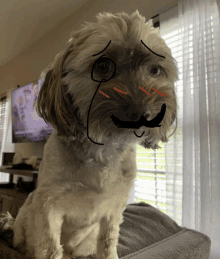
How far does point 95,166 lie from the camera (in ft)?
2.29

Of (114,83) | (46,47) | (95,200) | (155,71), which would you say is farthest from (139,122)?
(46,47)

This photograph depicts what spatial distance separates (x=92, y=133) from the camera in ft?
1.73

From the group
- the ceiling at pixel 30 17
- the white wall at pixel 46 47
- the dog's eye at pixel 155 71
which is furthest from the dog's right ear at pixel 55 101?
the ceiling at pixel 30 17

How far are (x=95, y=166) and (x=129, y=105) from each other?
0.30 m

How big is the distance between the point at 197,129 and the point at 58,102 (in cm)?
142

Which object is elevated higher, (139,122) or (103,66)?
(103,66)

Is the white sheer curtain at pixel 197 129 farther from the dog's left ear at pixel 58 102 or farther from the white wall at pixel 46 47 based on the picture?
the dog's left ear at pixel 58 102

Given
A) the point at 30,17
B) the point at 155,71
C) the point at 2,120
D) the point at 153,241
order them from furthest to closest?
1. the point at 2,120
2. the point at 30,17
3. the point at 153,241
4. the point at 155,71

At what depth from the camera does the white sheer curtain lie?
1.64 m

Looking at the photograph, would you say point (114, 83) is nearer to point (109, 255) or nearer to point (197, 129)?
point (109, 255)

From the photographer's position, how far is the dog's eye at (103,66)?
517mm

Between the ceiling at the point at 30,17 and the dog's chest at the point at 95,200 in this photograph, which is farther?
the ceiling at the point at 30,17

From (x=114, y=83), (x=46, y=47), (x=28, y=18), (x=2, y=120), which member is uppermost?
(x=28, y=18)

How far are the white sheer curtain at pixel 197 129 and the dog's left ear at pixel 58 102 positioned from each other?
1359 mm
